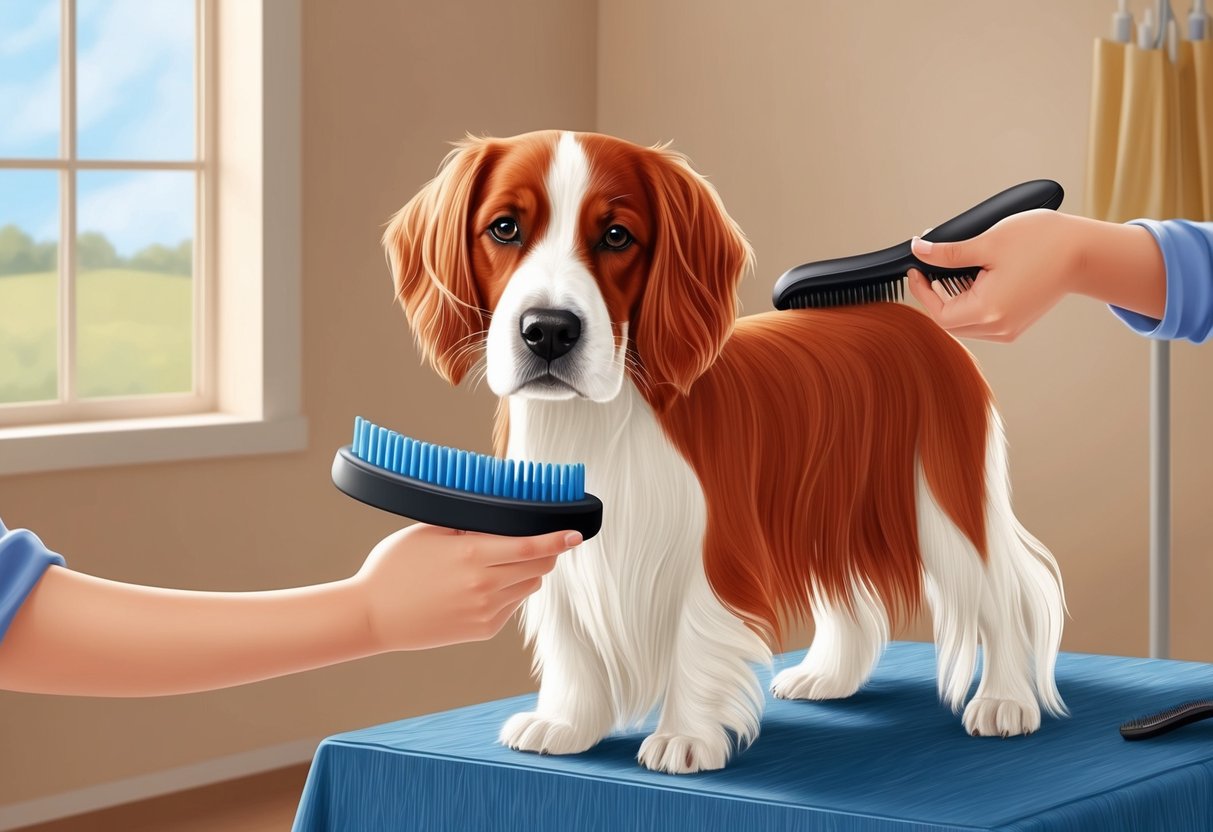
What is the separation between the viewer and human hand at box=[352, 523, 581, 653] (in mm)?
888

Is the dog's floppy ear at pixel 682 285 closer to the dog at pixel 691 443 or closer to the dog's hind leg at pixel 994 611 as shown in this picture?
the dog at pixel 691 443

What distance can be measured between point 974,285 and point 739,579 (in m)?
0.30

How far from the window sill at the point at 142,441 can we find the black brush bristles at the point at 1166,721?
1.77m

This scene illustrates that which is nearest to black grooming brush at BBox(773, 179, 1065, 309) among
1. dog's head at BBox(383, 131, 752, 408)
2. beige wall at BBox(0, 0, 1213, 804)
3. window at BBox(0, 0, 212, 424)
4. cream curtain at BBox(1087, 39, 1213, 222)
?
dog's head at BBox(383, 131, 752, 408)

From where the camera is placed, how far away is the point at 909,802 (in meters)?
1.10

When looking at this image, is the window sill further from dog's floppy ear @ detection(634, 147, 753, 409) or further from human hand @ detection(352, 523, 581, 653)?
human hand @ detection(352, 523, 581, 653)

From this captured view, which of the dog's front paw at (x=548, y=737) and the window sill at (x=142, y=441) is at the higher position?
the window sill at (x=142, y=441)

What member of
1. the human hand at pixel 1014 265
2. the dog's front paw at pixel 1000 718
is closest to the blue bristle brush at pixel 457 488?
the human hand at pixel 1014 265

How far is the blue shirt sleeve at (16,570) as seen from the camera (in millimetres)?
842

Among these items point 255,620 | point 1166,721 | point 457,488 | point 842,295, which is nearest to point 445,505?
point 457,488

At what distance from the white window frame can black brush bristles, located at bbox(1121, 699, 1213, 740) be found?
5.88 ft

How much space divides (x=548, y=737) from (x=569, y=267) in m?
0.38

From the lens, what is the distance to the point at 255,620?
89 cm

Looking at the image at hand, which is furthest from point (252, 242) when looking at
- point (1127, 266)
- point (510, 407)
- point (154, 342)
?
point (1127, 266)
